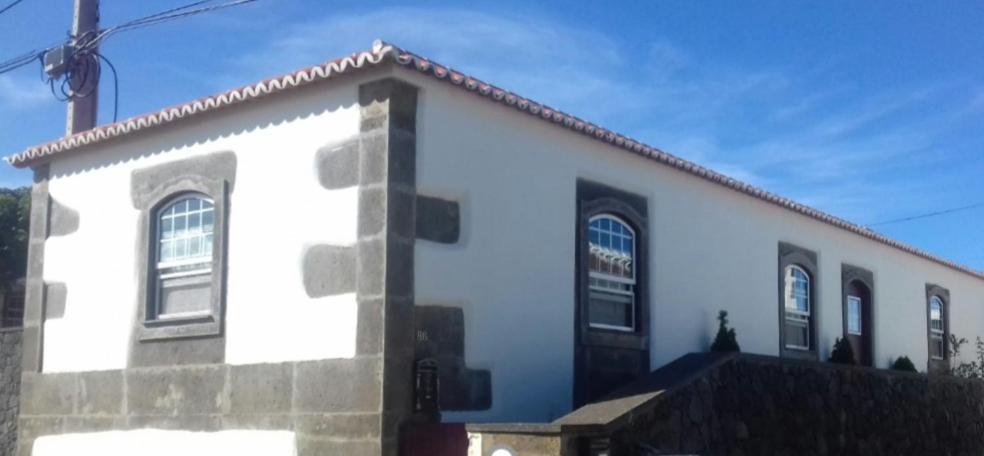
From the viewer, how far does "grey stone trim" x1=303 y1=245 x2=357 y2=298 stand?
10328mm

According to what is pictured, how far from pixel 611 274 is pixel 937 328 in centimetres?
1083

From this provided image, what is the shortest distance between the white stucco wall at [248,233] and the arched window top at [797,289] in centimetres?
820

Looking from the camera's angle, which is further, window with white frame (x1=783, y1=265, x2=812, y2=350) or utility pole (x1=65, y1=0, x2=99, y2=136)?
utility pole (x1=65, y1=0, x2=99, y2=136)

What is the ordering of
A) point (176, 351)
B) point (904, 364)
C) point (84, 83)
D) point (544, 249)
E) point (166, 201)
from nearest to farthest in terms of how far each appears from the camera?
point (176, 351) → point (544, 249) → point (166, 201) → point (84, 83) → point (904, 364)

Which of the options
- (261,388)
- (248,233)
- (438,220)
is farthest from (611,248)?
(261,388)

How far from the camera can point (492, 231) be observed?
37.1ft

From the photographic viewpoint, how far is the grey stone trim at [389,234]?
9.94 metres

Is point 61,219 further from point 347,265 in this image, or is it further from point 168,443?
point 347,265

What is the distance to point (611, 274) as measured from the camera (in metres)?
13.0

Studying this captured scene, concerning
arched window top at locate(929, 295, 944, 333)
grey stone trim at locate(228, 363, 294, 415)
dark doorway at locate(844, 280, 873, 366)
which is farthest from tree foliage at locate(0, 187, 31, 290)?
arched window top at locate(929, 295, 944, 333)

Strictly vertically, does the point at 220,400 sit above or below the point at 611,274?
below

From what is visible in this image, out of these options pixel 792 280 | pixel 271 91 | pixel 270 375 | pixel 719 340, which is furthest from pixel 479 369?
pixel 792 280

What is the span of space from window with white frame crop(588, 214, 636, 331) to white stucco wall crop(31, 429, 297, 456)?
12.4ft

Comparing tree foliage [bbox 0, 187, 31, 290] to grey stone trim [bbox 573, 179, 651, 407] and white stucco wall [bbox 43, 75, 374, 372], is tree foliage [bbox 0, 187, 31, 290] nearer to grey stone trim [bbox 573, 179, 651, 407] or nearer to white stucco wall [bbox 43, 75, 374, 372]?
white stucco wall [bbox 43, 75, 374, 372]
